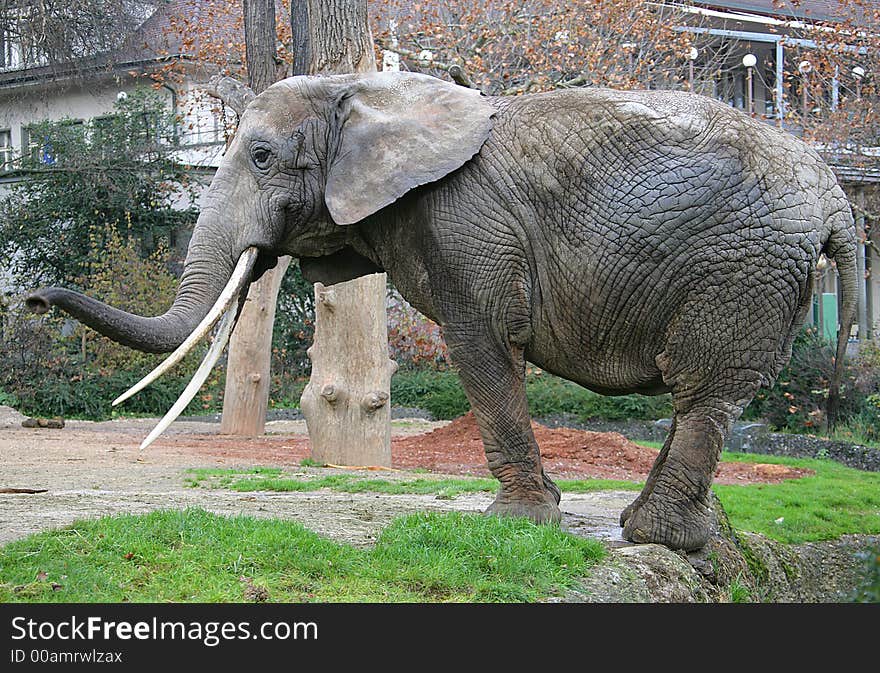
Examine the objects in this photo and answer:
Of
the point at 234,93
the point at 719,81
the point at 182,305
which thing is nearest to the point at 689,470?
the point at 182,305

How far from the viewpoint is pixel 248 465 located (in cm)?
1163

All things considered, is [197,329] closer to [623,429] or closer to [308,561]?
[308,561]

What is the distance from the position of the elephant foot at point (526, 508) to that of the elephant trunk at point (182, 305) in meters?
1.97

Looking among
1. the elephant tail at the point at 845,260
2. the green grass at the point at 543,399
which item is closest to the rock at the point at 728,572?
the elephant tail at the point at 845,260

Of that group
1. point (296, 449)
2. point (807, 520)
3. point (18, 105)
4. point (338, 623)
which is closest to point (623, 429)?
point (296, 449)

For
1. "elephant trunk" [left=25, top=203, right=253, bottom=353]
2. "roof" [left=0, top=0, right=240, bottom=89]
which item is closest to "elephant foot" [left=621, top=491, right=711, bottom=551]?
"elephant trunk" [left=25, top=203, right=253, bottom=353]

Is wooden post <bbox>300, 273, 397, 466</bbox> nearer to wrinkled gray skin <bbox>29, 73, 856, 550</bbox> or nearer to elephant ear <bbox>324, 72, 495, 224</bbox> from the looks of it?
wrinkled gray skin <bbox>29, 73, 856, 550</bbox>

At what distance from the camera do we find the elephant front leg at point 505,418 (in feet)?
21.0

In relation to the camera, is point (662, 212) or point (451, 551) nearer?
point (451, 551)

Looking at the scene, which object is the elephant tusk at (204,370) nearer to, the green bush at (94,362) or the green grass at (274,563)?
the green grass at (274,563)

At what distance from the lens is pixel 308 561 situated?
519cm

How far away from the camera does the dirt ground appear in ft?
22.9

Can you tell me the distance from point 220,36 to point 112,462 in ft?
48.6

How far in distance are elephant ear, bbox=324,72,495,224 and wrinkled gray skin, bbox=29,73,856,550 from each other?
0.5 inches
